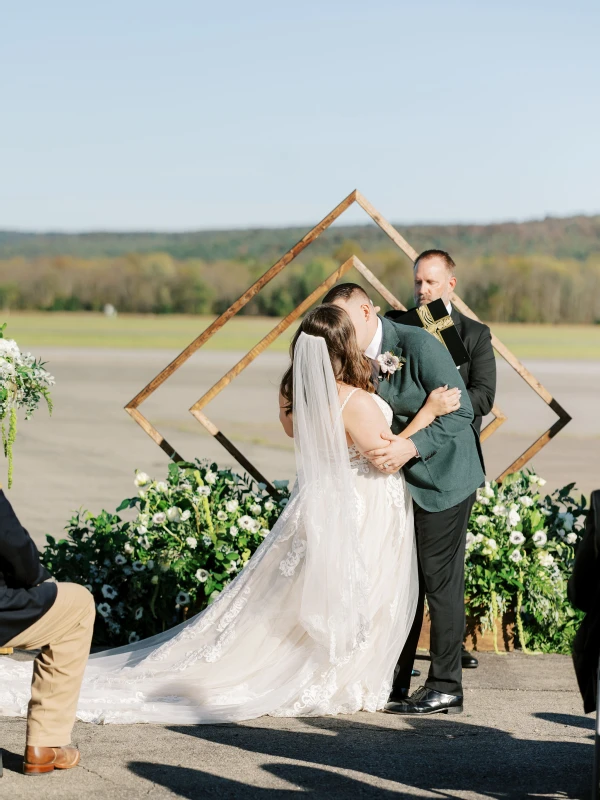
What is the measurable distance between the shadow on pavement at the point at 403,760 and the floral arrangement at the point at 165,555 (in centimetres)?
123

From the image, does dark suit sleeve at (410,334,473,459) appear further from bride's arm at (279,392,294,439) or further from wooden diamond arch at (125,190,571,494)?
wooden diamond arch at (125,190,571,494)

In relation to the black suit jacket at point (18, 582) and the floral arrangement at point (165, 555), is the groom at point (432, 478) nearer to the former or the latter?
the floral arrangement at point (165, 555)

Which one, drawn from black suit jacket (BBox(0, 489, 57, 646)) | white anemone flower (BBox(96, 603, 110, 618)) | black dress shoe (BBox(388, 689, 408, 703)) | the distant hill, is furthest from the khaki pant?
the distant hill

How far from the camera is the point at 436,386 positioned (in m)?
4.63

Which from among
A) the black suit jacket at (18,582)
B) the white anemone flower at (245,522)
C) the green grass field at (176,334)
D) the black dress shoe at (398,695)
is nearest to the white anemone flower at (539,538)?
the black dress shoe at (398,695)

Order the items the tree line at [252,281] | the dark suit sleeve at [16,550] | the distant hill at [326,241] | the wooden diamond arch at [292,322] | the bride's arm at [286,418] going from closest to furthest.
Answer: the dark suit sleeve at [16,550] < the bride's arm at [286,418] < the wooden diamond arch at [292,322] < the tree line at [252,281] < the distant hill at [326,241]

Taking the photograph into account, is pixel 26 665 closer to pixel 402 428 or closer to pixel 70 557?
pixel 70 557

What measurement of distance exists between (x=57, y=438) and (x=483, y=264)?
4750 centimetres

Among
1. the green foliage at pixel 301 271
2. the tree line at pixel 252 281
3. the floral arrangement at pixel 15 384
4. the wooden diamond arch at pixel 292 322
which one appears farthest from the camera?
the green foliage at pixel 301 271

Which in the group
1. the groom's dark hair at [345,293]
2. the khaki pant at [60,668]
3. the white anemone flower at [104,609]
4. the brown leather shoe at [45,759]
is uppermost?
the groom's dark hair at [345,293]

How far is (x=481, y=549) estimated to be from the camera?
5.53 m

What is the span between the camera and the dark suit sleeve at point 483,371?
5.30 m

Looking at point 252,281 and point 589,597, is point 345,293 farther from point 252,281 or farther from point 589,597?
point 252,281

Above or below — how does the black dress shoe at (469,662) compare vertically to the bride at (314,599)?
below
